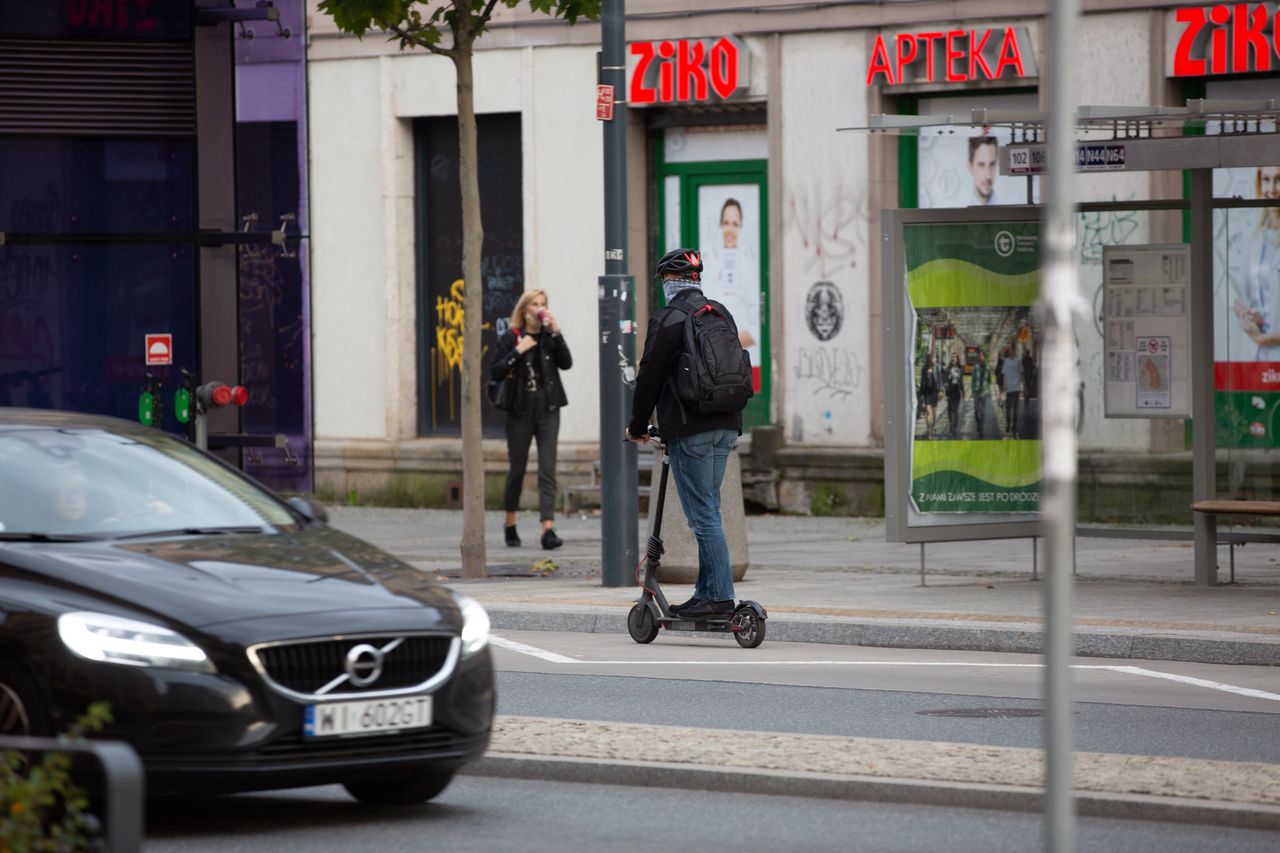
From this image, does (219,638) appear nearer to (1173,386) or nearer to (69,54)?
(1173,386)

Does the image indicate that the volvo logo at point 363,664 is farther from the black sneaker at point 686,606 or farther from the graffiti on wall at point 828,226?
the graffiti on wall at point 828,226

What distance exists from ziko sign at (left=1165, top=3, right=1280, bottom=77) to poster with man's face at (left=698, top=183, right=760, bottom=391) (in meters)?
4.35

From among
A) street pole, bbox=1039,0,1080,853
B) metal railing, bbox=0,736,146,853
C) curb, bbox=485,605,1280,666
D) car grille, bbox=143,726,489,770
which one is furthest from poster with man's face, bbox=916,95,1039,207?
metal railing, bbox=0,736,146,853

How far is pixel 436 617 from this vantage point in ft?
24.9

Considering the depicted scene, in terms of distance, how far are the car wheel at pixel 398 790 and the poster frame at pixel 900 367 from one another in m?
6.66

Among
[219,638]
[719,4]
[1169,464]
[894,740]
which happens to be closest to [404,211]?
[719,4]

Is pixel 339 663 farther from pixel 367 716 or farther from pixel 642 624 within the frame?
pixel 642 624

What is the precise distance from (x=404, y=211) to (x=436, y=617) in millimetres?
16521

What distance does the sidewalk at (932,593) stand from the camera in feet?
40.5

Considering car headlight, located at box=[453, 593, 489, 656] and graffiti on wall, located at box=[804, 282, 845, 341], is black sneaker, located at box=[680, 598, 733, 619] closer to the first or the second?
car headlight, located at box=[453, 593, 489, 656]

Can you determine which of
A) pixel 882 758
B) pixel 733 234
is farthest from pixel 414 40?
pixel 882 758

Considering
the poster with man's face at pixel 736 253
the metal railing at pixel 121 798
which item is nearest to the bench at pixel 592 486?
the poster with man's face at pixel 736 253

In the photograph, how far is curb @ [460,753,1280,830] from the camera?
7.64m

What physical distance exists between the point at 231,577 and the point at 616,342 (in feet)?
25.8
